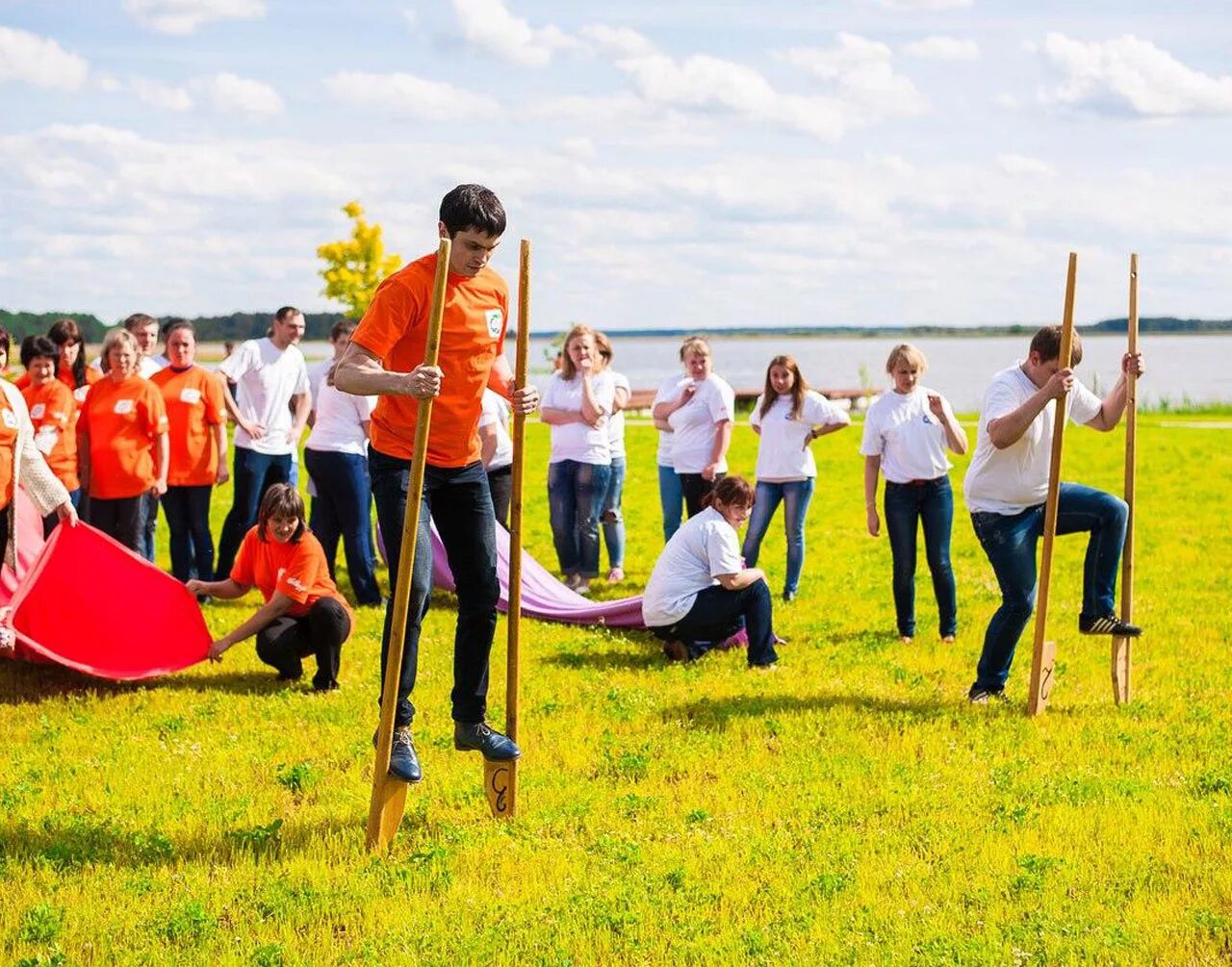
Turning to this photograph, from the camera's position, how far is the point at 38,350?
38.1 feet

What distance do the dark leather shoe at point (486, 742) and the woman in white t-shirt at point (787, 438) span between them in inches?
237

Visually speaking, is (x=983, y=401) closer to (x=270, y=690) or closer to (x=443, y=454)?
(x=443, y=454)

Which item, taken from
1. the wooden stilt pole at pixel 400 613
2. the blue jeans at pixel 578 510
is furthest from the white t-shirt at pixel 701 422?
the wooden stilt pole at pixel 400 613

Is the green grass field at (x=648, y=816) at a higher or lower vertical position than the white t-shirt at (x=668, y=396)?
lower

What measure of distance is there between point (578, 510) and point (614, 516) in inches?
20.7

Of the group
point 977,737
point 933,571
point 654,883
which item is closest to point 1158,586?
point 933,571

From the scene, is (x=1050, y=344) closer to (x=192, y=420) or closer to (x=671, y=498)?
(x=671, y=498)

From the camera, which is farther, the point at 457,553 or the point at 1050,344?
the point at 1050,344

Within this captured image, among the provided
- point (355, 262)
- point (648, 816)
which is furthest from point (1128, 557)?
point (355, 262)

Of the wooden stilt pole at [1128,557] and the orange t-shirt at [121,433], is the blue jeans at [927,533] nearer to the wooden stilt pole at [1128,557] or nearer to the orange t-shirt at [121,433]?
the wooden stilt pole at [1128,557]

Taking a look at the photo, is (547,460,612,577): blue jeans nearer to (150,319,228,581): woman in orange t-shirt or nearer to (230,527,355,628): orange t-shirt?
(150,319,228,581): woman in orange t-shirt

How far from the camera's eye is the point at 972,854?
653 centimetres

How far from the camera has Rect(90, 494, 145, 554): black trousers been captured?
38.6ft

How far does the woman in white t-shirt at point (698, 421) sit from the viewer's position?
42.3ft
